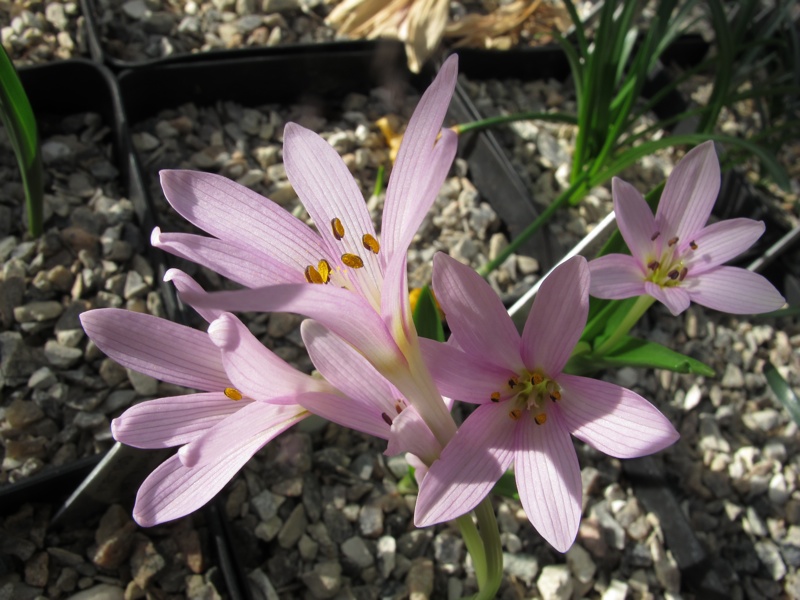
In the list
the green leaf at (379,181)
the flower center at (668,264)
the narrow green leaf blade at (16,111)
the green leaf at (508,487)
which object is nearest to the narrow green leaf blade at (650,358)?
the flower center at (668,264)

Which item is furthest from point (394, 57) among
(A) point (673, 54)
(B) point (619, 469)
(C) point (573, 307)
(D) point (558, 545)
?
(D) point (558, 545)

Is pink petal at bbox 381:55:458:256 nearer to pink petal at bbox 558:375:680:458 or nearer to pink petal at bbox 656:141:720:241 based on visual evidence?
pink petal at bbox 558:375:680:458

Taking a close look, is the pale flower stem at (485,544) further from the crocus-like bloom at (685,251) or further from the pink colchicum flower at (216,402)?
the crocus-like bloom at (685,251)

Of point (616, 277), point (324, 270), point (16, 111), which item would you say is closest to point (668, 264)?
point (616, 277)

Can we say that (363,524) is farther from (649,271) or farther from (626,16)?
(626,16)

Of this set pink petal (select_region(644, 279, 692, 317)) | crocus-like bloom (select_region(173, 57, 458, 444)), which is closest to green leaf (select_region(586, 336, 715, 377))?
pink petal (select_region(644, 279, 692, 317))
